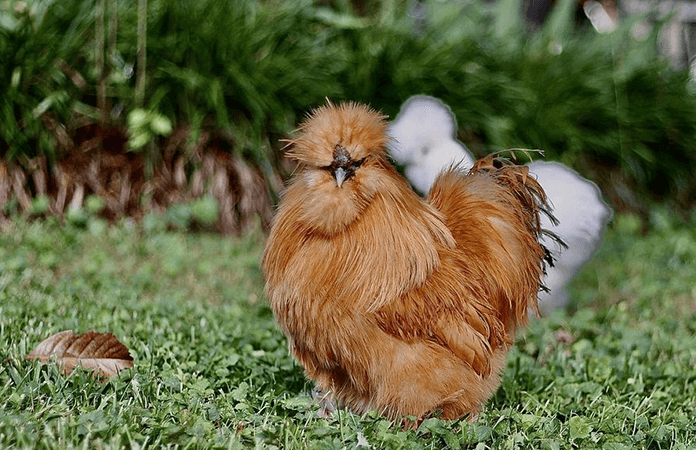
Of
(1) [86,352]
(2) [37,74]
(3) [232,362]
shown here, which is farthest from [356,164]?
(2) [37,74]

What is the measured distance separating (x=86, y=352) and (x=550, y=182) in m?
2.66

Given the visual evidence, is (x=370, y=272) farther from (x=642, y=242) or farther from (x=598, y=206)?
(x=642, y=242)

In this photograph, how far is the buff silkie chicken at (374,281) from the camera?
2.76 meters

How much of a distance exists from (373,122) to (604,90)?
607 centimetres

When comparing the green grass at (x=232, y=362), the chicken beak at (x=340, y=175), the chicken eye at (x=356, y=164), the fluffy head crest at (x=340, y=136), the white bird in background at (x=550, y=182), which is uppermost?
the fluffy head crest at (x=340, y=136)

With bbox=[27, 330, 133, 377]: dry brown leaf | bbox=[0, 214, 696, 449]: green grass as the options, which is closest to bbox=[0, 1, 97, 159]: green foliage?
bbox=[0, 214, 696, 449]: green grass

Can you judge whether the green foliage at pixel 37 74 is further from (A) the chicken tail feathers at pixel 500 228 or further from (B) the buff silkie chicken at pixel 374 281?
(A) the chicken tail feathers at pixel 500 228

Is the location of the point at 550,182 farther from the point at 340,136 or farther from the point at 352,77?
the point at 352,77

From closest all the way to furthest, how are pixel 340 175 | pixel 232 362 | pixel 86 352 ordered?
pixel 340 175
pixel 86 352
pixel 232 362

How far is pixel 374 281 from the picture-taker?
2.77 meters

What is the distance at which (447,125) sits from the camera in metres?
5.30

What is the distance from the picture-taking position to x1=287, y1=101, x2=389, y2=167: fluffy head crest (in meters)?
2.73

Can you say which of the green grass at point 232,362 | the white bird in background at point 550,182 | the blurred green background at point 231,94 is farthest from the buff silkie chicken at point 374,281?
the blurred green background at point 231,94

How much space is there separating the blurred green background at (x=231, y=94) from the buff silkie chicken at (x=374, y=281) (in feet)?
13.2
